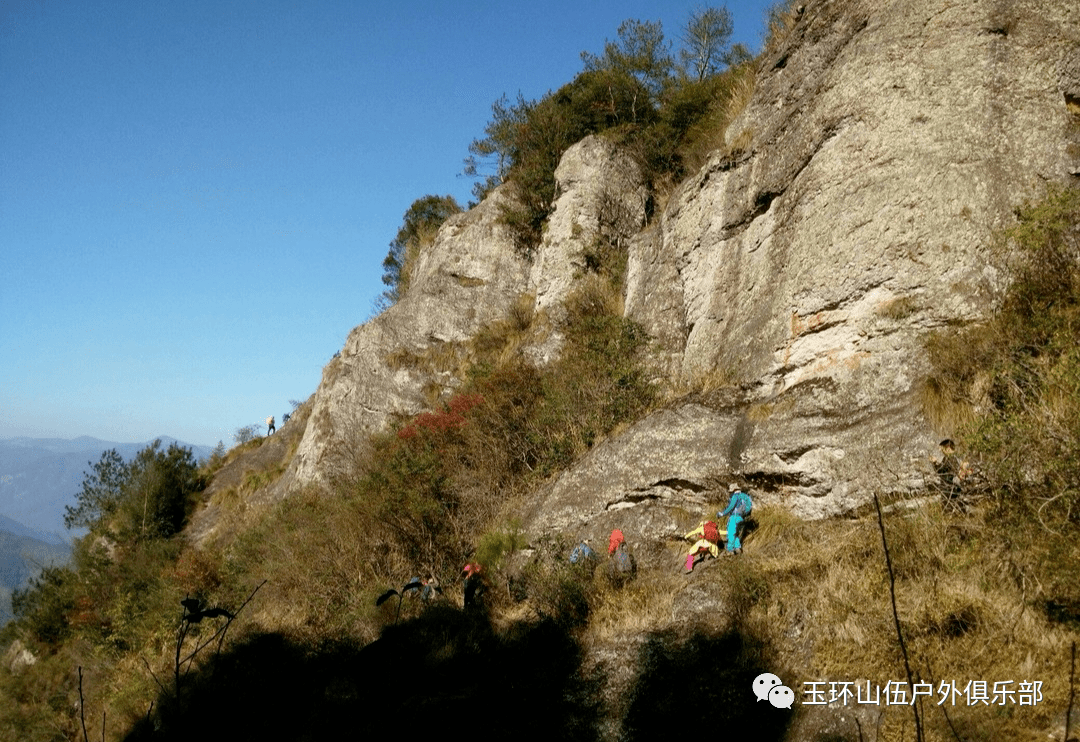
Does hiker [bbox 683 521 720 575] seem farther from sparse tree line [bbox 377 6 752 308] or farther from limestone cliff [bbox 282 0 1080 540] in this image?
sparse tree line [bbox 377 6 752 308]

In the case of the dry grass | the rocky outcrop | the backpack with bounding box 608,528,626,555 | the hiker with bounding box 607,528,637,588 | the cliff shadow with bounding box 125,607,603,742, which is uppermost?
the rocky outcrop

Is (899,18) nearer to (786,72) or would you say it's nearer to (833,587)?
(786,72)

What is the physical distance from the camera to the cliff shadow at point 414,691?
656 cm

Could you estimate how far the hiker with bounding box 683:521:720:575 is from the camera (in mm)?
8438

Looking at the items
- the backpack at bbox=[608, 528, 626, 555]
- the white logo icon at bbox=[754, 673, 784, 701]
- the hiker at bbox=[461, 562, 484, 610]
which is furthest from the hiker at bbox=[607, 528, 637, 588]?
the white logo icon at bbox=[754, 673, 784, 701]

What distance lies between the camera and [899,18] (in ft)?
33.5

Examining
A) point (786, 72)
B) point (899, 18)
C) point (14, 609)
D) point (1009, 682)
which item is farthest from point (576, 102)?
point (14, 609)

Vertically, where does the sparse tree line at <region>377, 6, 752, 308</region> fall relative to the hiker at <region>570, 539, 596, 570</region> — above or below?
above

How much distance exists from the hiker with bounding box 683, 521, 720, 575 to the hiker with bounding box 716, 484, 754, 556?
171 mm

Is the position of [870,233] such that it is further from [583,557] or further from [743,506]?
[583,557]

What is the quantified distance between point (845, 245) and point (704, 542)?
4.45 meters

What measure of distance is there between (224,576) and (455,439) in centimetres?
665

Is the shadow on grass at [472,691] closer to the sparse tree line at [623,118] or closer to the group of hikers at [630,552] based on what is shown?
the group of hikers at [630,552]

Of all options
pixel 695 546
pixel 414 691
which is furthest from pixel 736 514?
pixel 414 691
